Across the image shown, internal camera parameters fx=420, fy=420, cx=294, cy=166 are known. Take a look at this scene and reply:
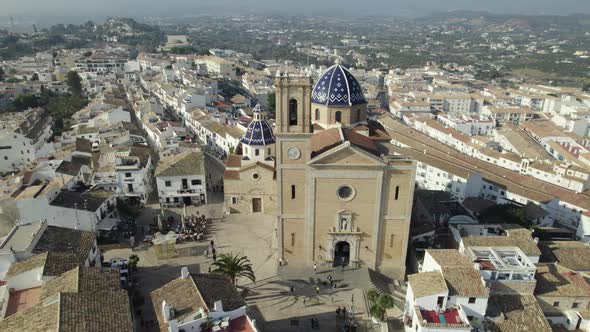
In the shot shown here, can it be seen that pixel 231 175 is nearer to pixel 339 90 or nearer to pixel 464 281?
pixel 339 90

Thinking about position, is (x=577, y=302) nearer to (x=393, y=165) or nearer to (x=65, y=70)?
(x=393, y=165)

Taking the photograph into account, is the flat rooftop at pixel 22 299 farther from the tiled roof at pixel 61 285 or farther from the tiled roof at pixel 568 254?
the tiled roof at pixel 568 254

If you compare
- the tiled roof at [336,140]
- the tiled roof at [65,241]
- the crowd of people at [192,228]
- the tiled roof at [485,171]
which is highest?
the tiled roof at [336,140]

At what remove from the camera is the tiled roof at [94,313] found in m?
16.7

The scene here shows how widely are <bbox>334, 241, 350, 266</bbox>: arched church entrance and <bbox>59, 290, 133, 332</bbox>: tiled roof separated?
14.0 meters

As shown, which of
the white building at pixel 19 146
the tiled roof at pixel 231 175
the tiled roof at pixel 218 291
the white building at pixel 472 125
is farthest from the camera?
the white building at pixel 472 125

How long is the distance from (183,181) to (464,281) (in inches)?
957

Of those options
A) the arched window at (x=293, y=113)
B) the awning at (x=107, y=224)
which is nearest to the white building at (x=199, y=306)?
the arched window at (x=293, y=113)

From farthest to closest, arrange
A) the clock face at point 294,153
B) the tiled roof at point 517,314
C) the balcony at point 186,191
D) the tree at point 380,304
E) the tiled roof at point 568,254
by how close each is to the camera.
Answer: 1. the balcony at point 186,191
2. the tiled roof at point 568,254
3. the clock face at point 294,153
4. the tree at point 380,304
5. the tiled roof at point 517,314

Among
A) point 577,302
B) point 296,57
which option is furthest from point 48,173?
point 296,57

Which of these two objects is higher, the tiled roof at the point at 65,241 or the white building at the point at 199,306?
the white building at the point at 199,306

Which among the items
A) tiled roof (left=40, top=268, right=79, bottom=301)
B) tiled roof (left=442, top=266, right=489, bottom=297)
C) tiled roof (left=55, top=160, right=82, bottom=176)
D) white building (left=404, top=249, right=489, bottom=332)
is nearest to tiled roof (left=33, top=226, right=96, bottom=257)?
tiled roof (left=40, top=268, right=79, bottom=301)

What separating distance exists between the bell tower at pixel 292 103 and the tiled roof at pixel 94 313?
→ 1261 cm

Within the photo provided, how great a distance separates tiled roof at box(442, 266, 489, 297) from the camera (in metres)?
21.4
